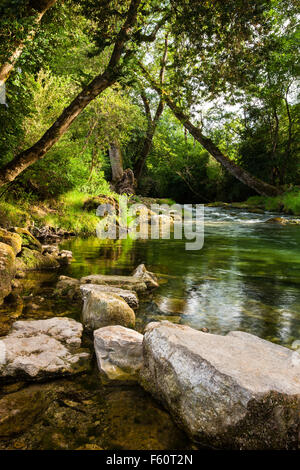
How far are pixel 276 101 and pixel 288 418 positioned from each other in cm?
2539

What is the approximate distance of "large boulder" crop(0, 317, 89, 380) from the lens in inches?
88.6

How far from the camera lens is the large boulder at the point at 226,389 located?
1632 millimetres

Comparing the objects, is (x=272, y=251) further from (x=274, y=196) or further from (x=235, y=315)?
(x=274, y=196)

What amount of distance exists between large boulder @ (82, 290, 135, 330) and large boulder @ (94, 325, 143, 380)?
51cm

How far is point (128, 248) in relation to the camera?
896cm

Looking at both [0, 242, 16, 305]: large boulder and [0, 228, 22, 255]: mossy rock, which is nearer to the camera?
[0, 242, 16, 305]: large boulder

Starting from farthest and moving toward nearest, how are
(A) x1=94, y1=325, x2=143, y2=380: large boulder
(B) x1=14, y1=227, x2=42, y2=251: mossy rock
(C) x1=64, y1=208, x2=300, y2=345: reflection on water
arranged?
1. (B) x1=14, y1=227, x2=42, y2=251: mossy rock
2. (C) x1=64, y1=208, x2=300, y2=345: reflection on water
3. (A) x1=94, y1=325, x2=143, y2=380: large boulder

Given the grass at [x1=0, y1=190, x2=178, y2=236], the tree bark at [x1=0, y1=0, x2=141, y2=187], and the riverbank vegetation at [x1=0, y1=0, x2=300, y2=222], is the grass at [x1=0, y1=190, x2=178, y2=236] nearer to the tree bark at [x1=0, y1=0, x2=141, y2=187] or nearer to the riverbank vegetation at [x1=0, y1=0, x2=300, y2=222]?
the riverbank vegetation at [x1=0, y1=0, x2=300, y2=222]

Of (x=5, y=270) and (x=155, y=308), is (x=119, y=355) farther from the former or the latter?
(x=5, y=270)

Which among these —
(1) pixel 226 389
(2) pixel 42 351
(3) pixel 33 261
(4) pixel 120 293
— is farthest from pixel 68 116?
(1) pixel 226 389

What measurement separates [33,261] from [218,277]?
3.92m

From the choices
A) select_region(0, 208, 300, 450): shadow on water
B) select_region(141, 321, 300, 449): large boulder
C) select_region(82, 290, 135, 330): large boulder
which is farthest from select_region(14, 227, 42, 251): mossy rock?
select_region(141, 321, 300, 449): large boulder

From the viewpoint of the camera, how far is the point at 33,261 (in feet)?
19.3
